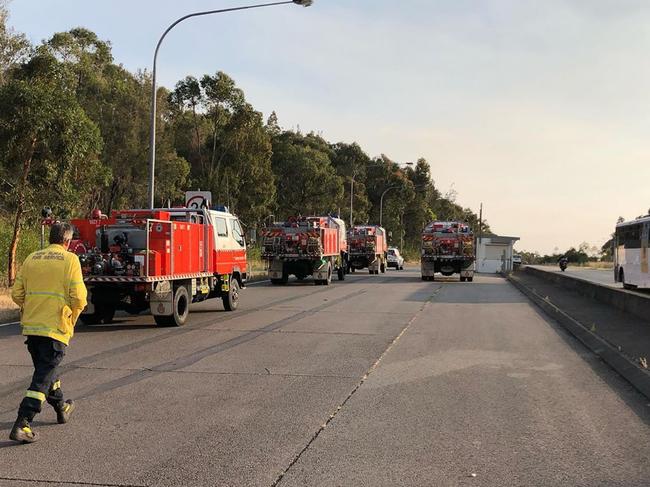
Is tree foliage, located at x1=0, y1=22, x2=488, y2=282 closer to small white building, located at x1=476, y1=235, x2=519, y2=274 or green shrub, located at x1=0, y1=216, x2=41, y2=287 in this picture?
green shrub, located at x1=0, y1=216, x2=41, y2=287

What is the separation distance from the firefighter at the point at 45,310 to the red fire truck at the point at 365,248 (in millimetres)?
32411

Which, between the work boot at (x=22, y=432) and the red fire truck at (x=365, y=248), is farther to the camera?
the red fire truck at (x=365, y=248)

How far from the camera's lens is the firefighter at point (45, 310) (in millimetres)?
5430

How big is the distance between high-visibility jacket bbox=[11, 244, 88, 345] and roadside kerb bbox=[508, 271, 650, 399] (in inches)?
242

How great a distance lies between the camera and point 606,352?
10.1 metres

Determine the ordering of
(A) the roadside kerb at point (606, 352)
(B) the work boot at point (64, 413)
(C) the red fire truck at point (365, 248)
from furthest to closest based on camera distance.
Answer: (C) the red fire truck at point (365, 248), (A) the roadside kerb at point (606, 352), (B) the work boot at point (64, 413)

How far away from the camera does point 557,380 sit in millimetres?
8266

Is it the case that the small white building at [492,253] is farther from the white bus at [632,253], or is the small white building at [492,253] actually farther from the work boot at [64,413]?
the work boot at [64,413]

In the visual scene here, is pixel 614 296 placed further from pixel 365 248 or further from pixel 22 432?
pixel 365 248

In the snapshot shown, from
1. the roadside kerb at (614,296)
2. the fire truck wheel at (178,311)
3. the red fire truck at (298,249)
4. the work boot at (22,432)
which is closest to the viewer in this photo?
the work boot at (22,432)

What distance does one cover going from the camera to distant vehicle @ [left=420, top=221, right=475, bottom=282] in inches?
1208

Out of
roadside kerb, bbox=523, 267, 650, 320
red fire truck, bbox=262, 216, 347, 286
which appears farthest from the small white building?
red fire truck, bbox=262, 216, 347, 286

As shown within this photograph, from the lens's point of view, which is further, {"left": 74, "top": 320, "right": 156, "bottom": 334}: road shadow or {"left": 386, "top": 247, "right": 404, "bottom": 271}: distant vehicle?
{"left": 386, "top": 247, "right": 404, "bottom": 271}: distant vehicle

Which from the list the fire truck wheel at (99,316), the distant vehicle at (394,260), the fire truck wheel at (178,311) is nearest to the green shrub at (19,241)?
the fire truck wheel at (99,316)
